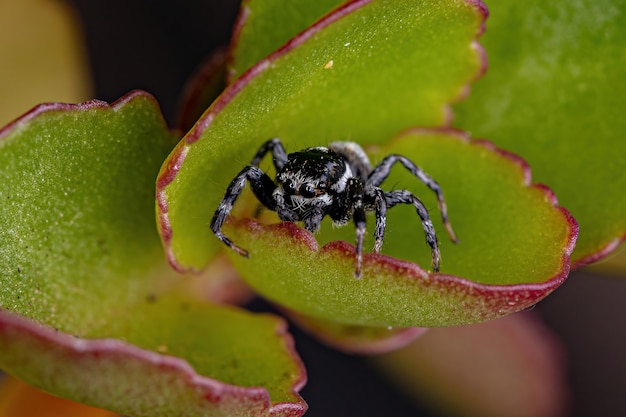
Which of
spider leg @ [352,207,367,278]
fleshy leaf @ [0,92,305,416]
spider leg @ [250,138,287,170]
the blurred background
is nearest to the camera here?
fleshy leaf @ [0,92,305,416]

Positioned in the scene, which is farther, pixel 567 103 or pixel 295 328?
pixel 295 328

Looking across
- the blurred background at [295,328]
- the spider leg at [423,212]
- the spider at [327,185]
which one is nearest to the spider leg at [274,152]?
the spider at [327,185]

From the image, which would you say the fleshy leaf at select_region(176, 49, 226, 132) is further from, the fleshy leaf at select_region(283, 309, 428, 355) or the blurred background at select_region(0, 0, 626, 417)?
the blurred background at select_region(0, 0, 626, 417)

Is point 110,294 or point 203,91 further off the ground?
point 203,91

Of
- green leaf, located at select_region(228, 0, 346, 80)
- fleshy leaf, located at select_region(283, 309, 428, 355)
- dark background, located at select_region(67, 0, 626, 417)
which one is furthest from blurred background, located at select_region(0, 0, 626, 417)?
green leaf, located at select_region(228, 0, 346, 80)

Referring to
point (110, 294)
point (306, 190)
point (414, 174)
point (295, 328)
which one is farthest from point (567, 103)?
point (295, 328)

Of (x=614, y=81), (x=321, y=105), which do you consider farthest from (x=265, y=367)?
(x=614, y=81)

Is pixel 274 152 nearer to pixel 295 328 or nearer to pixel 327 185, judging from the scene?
pixel 327 185
